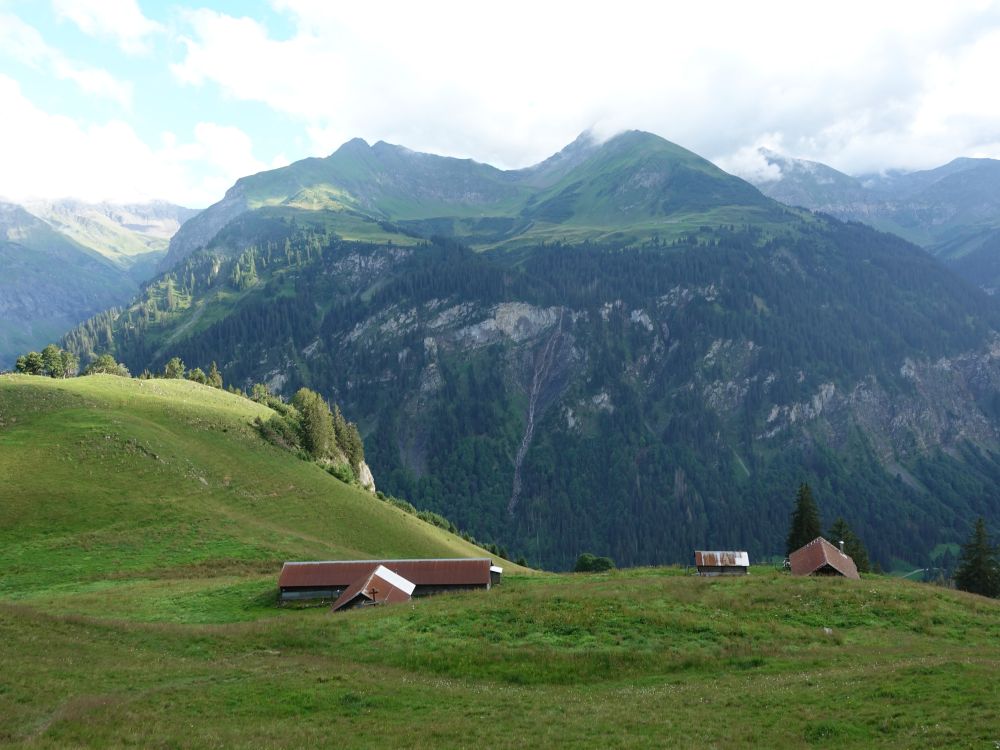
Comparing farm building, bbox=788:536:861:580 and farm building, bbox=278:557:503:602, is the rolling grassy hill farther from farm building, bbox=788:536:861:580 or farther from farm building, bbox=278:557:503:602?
farm building, bbox=788:536:861:580

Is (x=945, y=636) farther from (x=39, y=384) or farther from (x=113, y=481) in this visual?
(x=39, y=384)

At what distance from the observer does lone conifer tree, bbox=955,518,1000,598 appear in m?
76.6

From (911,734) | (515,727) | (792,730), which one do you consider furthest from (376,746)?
(911,734)

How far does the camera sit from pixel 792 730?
2350cm

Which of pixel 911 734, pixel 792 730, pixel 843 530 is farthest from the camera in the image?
pixel 843 530

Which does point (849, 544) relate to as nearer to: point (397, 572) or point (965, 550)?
point (965, 550)

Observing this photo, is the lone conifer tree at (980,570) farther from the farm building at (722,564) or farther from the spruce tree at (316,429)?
the spruce tree at (316,429)

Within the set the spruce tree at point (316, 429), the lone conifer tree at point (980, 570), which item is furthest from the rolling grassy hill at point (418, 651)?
the spruce tree at point (316, 429)

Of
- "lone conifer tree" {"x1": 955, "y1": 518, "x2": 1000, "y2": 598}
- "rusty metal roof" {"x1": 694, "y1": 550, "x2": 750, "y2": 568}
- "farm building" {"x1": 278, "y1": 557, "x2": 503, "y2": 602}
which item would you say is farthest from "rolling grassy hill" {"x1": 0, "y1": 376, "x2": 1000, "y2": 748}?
"lone conifer tree" {"x1": 955, "y1": 518, "x2": 1000, "y2": 598}

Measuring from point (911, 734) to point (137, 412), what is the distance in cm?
9994

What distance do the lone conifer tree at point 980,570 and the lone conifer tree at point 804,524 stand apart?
1616cm

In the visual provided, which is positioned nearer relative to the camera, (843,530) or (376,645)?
(376,645)

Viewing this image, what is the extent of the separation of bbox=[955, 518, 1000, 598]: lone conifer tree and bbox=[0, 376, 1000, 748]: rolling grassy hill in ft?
93.1

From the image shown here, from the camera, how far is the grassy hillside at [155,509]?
56.5 metres
